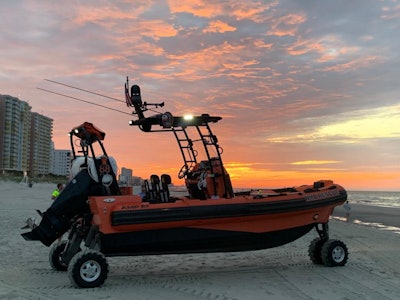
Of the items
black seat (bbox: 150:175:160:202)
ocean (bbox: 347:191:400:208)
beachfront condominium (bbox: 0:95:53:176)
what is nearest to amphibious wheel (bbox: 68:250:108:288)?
black seat (bbox: 150:175:160:202)

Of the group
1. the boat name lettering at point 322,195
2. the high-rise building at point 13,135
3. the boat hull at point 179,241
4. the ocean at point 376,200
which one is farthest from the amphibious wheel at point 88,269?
the high-rise building at point 13,135

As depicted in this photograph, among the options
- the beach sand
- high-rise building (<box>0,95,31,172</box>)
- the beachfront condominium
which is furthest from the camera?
the beachfront condominium

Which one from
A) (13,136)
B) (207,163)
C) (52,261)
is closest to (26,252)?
(52,261)

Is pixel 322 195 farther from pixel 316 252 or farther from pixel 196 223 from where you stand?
pixel 196 223

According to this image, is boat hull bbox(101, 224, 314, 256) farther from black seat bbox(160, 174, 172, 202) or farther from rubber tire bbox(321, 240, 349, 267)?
rubber tire bbox(321, 240, 349, 267)

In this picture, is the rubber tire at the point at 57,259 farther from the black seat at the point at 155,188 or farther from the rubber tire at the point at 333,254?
the rubber tire at the point at 333,254

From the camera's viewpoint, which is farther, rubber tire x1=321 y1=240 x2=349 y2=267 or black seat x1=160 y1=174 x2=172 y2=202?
rubber tire x1=321 y1=240 x2=349 y2=267

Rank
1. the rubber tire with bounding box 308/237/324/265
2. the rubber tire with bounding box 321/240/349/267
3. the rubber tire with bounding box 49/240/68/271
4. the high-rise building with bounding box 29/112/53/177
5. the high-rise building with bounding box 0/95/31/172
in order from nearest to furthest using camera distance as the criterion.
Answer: the rubber tire with bounding box 49/240/68/271 → the rubber tire with bounding box 321/240/349/267 → the rubber tire with bounding box 308/237/324/265 → the high-rise building with bounding box 0/95/31/172 → the high-rise building with bounding box 29/112/53/177

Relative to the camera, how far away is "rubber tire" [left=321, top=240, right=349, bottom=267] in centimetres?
786

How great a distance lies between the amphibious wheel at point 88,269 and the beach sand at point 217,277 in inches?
5.4

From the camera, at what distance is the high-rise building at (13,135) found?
127 metres

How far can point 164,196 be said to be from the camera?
7.25 metres

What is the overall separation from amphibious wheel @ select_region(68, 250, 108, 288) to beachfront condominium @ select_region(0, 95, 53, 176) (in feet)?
411

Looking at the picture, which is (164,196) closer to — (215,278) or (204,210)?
(204,210)
